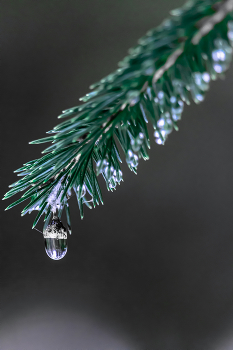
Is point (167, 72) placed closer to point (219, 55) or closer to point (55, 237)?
point (219, 55)

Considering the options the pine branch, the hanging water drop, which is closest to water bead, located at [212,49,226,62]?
the pine branch

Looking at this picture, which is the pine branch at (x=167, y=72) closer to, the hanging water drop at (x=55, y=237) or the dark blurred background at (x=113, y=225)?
the hanging water drop at (x=55, y=237)

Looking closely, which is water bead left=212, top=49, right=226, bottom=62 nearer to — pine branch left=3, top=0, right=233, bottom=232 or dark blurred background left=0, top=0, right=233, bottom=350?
pine branch left=3, top=0, right=233, bottom=232

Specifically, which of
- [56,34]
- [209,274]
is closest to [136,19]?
[56,34]

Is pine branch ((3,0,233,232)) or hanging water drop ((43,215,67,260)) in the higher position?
pine branch ((3,0,233,232))

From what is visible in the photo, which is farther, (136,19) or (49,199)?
(136,19)

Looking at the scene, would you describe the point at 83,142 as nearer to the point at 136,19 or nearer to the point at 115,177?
the point at 115,177

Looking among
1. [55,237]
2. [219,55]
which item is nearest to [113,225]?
[55,237]
